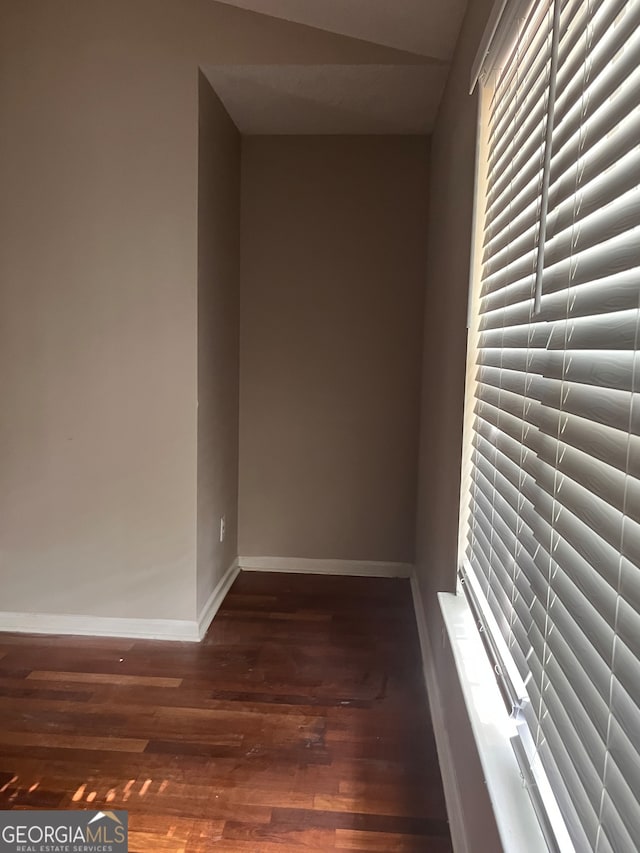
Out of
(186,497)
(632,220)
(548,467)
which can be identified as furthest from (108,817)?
(632,220)

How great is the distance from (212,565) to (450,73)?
2.49m

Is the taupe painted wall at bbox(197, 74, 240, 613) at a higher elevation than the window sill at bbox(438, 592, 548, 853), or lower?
higher

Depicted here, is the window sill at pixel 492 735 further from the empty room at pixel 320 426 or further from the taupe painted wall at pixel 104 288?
the taupe painted wall at pixel 104 288

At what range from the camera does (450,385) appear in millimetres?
2236

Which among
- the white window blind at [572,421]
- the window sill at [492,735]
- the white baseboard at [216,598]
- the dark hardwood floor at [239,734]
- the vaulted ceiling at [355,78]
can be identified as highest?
the vaulted ceiling at [355,78]

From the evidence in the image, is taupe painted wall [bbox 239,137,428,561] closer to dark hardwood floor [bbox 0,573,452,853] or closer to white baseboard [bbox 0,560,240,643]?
dark hardwood floor [bbox 0,573,452,853]

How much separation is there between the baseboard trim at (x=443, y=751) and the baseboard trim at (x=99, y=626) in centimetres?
103

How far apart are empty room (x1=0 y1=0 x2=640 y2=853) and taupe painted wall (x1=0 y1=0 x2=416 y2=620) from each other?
0.05 ft

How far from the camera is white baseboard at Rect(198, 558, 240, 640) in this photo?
2.87m

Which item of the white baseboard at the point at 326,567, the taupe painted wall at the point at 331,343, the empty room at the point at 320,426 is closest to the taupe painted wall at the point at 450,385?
the empty room at the point at 320,426

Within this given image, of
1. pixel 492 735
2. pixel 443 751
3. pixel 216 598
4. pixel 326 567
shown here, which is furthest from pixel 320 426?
pixel 492 735

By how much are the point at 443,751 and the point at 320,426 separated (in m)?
2.01

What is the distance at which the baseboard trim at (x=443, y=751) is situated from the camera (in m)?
1.60

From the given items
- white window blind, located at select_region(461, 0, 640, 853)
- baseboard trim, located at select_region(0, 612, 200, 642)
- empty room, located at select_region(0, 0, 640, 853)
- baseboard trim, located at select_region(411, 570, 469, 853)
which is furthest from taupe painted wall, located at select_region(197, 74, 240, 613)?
white window blind, located at select_region(461, 0, 640, 853)
